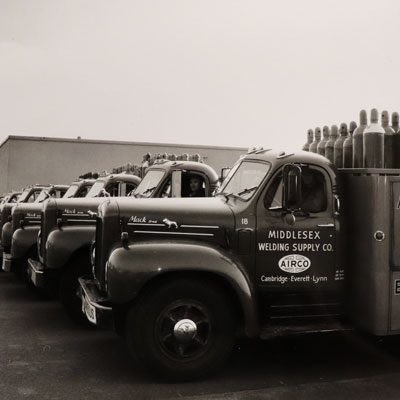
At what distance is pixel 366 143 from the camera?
5.65 meters

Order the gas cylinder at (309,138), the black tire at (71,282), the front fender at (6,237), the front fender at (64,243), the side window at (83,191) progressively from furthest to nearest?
1. the side window at (83,191)
2. the front fender at (6,237)
3. the black tire at (71,282)
4. the front fender at (64,243)
5. the gas cylinder at (309,138)

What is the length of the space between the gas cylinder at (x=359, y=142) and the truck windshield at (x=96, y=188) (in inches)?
193

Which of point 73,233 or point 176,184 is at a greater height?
point 176,184

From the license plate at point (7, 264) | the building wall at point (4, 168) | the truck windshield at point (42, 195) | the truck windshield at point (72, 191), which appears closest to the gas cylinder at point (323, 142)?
the license plate at point (7, 264)

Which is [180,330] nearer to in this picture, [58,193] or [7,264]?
[7,264]

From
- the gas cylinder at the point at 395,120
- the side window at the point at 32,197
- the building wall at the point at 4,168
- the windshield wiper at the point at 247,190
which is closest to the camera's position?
the windshield wiper at the point at 247,190

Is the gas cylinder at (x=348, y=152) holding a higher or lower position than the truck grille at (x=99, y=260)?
higher

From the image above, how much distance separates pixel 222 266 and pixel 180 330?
2.12 ft

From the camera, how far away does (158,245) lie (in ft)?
17.0

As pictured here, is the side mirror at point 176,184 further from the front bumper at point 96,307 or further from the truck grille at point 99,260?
the truck grille at point 99,260

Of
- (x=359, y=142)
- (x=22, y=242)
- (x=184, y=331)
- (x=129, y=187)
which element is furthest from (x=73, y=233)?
(x=359, y=142)

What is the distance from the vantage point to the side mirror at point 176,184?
828 centimetres

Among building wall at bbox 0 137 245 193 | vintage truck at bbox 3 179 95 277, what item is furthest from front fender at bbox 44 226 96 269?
building wall at bbox 0 137 245 193

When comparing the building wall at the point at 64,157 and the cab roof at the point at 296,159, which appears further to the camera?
the building wall at the point at 64,157
